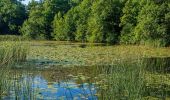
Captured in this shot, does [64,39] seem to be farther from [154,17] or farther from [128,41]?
[154,17]

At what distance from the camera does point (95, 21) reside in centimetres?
3781

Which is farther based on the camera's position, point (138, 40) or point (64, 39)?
point (64, 39)

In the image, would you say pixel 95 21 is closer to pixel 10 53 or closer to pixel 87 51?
pixel 87 51

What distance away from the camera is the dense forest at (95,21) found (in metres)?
29.2

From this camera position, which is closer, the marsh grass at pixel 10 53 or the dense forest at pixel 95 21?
the marsh grass at pixel 10 53

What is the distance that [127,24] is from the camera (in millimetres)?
34969

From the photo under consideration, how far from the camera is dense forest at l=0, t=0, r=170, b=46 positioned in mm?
29172

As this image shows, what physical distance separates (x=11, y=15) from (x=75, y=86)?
4693 centimetres

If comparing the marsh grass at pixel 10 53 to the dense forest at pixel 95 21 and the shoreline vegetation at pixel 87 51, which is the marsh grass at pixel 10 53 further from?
the dense forest at pixel 95 21

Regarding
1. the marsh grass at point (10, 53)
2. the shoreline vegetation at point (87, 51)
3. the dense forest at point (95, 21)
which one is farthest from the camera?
the dense forest at point (95, 21)

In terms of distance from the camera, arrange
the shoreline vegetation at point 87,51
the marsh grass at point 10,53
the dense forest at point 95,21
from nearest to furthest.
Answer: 1. the shoreline vegetation at point 87,51
2. the marsh grass at point 10,53
3. the dense forest at point 95,21

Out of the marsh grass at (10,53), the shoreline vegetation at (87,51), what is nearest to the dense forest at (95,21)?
the shoreline vegetation at (87,51)

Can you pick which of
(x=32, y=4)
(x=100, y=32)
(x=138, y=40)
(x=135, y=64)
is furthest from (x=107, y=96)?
(x=32, y=4)

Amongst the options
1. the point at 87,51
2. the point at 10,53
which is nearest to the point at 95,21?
the point at 87,51
